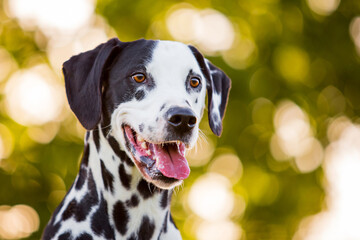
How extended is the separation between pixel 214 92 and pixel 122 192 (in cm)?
134

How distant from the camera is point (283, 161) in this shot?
51.2 feet

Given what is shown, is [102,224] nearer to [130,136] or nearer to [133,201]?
[133,201]

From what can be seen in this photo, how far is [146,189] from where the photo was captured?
4449mm

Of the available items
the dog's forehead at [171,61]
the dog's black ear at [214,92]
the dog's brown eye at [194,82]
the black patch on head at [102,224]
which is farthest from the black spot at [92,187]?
the dog's black ear at [214,92]

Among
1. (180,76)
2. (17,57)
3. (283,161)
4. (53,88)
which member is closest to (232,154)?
(283,161)

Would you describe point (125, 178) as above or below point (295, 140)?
below

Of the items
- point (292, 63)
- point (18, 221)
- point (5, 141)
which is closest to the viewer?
point (5, 141)

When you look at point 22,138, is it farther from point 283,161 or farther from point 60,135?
point 283,161

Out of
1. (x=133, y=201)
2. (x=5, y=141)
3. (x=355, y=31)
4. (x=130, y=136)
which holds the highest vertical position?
(x=355, y=31)

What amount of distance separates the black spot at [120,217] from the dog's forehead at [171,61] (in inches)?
41.3

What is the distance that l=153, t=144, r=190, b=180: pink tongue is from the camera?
422cm

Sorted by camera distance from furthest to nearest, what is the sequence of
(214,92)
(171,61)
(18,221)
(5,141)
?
(18,221)
(5,141)
(214,92)
(171,61)

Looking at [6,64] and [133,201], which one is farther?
[6,64]

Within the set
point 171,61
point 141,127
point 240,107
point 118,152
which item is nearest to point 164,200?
point 118,152
